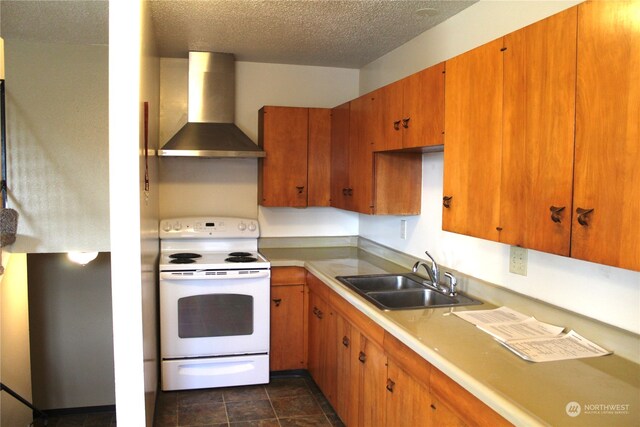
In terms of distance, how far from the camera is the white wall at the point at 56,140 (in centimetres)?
341

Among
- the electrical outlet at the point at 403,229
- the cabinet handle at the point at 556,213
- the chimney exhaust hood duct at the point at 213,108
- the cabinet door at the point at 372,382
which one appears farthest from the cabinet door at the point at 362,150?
the cabinet handle at the point at 556,213

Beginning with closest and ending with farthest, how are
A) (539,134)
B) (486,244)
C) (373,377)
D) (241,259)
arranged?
(539,134) → (373,377) → (486,244) → (241,259)

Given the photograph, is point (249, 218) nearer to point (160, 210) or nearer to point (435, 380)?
point (160, 210)

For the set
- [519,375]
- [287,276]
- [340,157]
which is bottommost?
[287,276]

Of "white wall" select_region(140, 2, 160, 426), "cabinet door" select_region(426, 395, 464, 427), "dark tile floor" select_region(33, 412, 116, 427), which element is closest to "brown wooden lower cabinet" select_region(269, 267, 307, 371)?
"white wall" select_region(140, 2, 160, 426)

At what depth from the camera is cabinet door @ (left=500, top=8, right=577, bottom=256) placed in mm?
1547

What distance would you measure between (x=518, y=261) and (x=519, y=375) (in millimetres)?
835

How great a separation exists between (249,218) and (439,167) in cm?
183

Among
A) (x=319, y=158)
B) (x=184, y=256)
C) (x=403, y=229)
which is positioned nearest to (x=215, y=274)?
(x=184, y=256)

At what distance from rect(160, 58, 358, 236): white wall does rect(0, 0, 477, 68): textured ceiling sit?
1.07 feet

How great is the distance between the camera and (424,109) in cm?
247

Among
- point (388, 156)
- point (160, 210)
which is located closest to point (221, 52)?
point (160, 210)

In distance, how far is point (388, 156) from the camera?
3.20 metres

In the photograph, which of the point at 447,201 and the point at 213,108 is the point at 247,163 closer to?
the point at 213,108
